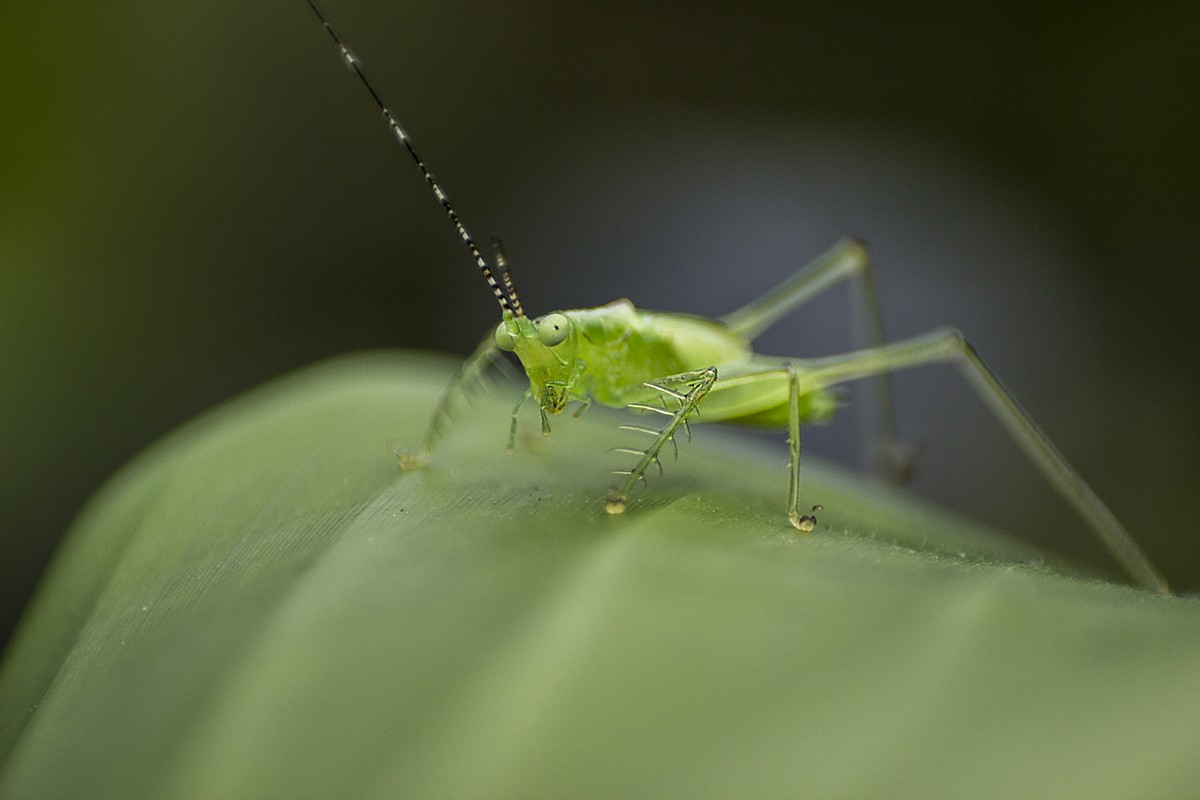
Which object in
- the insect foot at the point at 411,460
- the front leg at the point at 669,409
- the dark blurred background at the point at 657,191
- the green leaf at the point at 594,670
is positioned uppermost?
the dark blurred background at the point at 657,191

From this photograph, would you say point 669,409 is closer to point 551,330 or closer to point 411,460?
point 551,330

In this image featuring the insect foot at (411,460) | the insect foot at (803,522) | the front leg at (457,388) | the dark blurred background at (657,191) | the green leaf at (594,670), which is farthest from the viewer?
the dark blurred background at (657,191)

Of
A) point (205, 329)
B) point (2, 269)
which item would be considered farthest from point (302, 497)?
point (205, 329)

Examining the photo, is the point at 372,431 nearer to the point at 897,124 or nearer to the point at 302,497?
the point at 302,497

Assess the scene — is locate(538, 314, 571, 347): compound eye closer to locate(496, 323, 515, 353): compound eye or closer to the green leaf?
locate(496, 323, 515, 353): compound eye

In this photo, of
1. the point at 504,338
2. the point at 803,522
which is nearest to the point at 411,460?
the point at 504,338

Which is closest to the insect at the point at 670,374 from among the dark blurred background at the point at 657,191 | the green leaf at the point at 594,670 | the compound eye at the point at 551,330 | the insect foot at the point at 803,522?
the compound eye at the point at 551,330

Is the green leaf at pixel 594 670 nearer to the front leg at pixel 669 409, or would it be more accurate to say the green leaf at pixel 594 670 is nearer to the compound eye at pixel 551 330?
the front leg at pixel 669 409
